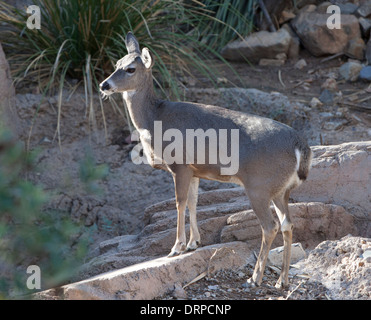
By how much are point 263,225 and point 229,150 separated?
0.70 meters

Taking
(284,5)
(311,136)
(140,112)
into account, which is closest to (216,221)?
(140,112)

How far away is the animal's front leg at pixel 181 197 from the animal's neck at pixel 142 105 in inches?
24.4

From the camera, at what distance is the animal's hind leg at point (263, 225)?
4.84m

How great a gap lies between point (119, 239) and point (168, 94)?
10.2 ft

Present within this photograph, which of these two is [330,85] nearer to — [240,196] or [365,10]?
[365,10]

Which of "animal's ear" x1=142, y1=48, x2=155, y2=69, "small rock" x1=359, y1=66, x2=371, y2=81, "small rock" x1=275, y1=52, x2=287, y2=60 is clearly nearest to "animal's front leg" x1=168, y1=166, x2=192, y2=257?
"animal's ear" x1=142, y1=48, x2=155, y2=69

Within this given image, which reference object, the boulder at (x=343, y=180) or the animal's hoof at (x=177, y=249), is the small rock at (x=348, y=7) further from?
the animal's hoof at (x=177, y=249)

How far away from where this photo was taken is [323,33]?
33.8 ft

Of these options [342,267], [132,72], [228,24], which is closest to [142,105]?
[132,72]

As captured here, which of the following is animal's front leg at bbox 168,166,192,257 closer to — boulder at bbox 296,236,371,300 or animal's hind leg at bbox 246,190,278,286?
animal's hind leg at bbox 246,190,278,286

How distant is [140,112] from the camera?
5648 mm

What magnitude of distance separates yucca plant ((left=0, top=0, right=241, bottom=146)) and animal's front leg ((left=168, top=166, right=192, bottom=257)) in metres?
3.27

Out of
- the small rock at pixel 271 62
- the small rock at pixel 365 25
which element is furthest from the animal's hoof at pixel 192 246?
→ the small rock at pixel 365 25
